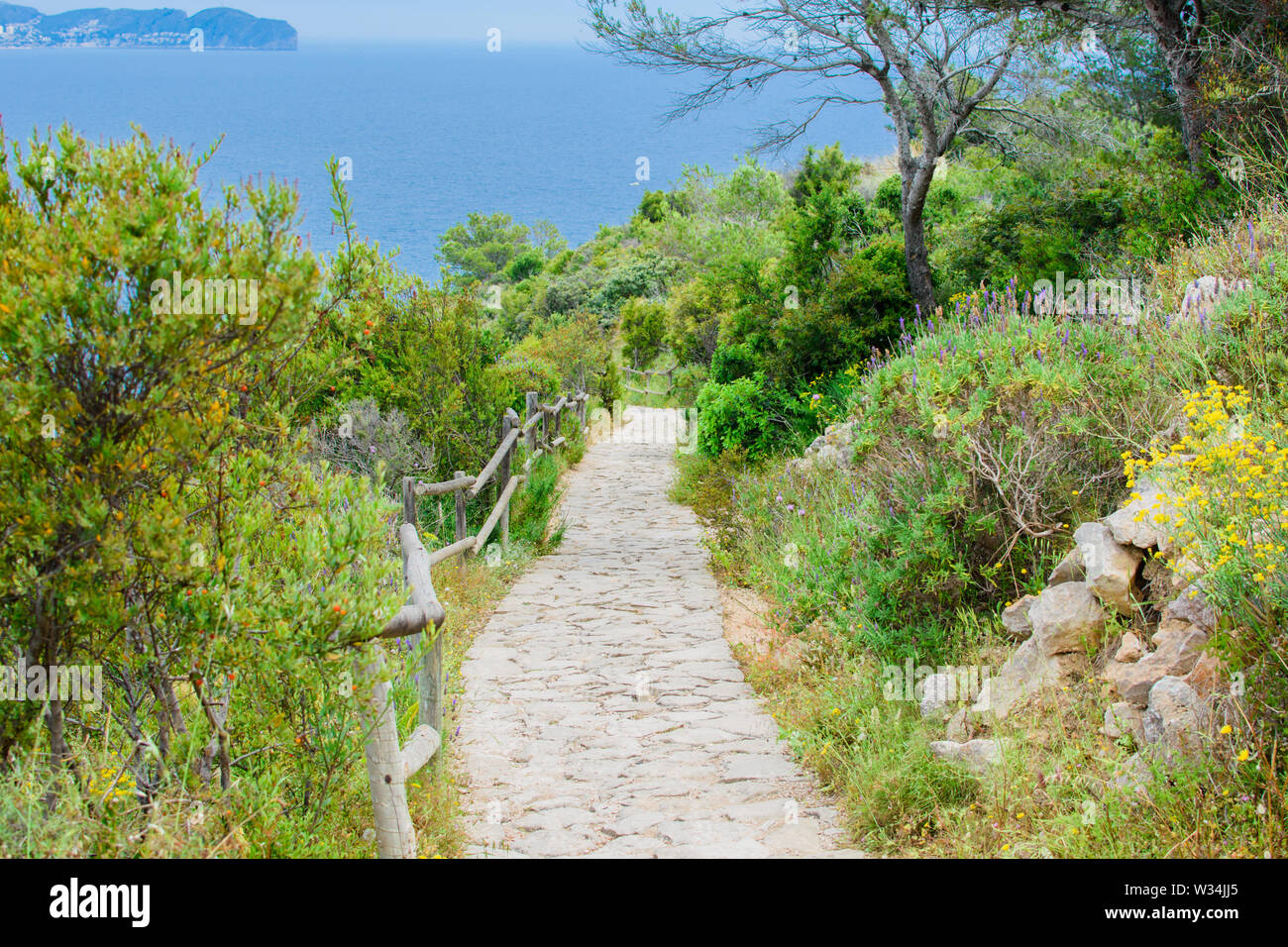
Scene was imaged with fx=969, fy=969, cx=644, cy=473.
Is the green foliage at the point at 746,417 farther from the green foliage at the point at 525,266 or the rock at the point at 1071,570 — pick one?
the green foliage at the point at 525,266

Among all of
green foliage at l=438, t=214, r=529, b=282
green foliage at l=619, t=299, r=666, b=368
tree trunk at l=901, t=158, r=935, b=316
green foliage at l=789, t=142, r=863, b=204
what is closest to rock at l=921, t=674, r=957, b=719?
tree trunk at l=901, t=158, r=935, b=316

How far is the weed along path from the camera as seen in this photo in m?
4.21

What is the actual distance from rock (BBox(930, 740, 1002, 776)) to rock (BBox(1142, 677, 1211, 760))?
0.63 m

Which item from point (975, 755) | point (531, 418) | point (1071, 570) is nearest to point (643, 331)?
point (531, 418)

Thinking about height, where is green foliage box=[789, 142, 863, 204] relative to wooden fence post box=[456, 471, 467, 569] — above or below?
above

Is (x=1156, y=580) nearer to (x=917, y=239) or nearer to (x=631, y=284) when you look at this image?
(x=917, y=239)

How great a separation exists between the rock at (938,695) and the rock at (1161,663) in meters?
0.83


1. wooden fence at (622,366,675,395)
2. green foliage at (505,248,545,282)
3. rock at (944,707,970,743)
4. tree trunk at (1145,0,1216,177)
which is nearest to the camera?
rock at (944,707,970,743)

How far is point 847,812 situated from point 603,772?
128cm

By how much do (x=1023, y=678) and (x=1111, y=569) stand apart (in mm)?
621

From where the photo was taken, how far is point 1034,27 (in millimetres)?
12133

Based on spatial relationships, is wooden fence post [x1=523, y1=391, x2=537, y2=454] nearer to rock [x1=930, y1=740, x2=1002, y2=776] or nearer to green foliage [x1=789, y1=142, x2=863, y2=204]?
rock [x1=930, y1=740, x2=1002, y2=776]

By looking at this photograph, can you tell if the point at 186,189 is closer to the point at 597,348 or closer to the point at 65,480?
the point at 65,480
